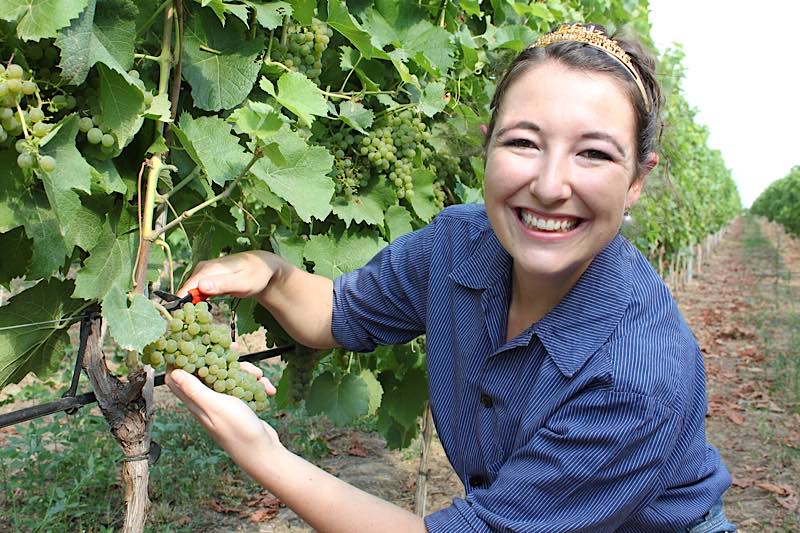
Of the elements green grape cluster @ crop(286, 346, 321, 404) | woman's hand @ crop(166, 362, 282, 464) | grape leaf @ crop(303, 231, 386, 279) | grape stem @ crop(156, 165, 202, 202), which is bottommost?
green grape cluster @ crop(286, 346, 321, 404)

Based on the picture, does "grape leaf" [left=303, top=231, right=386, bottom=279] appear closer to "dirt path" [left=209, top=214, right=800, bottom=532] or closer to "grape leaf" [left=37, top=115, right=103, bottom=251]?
"grape leaf" [left=37, top=115, right=103, bottom=251]

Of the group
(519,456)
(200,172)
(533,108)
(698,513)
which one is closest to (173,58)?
(200,172)

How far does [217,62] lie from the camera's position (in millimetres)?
1820

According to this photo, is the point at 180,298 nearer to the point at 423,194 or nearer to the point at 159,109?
the point at 159,109

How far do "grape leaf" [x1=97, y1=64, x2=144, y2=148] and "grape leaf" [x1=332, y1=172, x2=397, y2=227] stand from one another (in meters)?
0.98

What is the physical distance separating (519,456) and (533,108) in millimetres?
735

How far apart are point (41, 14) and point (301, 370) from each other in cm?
A: 148

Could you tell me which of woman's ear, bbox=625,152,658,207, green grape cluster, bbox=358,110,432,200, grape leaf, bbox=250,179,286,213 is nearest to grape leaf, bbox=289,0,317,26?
grape leaf, bbox=250,179,286,213

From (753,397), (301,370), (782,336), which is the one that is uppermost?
(301,370)

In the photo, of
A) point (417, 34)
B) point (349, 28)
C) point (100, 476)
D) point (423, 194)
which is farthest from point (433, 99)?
point (100, 476)

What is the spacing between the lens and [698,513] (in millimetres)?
1964

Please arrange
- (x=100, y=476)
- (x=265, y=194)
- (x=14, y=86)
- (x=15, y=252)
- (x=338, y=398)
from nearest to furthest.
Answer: (x=14, y=86) < (x=15, y=252) < (x=265, y=194) < (x=338, y=398) < (x=100, y=476)

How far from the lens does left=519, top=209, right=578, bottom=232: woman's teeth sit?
1.68 meters

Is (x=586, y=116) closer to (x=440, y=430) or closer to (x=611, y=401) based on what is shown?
(x=611, y=401)
